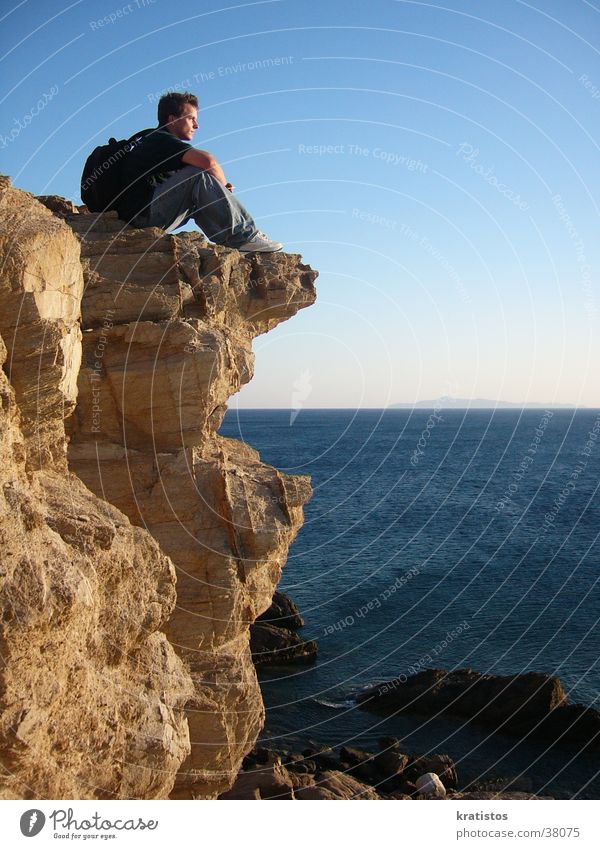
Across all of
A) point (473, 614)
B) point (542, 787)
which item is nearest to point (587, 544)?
point (473, 614)

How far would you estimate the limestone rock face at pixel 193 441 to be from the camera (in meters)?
13.0

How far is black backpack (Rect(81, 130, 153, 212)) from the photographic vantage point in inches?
457

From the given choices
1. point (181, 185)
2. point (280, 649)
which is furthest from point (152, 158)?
point (280, 649)

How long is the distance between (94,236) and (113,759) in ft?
26.5

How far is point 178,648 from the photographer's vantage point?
14.2m

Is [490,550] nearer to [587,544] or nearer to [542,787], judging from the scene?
[587,544]

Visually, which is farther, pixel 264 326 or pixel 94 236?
pixel 264 326

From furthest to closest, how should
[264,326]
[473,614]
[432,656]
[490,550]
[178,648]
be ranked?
[490,550] → [473,614] → [432,656] → [264,326] → [178,648]

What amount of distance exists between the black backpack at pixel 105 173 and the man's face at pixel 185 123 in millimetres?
426

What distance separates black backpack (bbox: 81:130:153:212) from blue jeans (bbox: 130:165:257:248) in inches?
24.4

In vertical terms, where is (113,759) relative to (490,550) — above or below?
above

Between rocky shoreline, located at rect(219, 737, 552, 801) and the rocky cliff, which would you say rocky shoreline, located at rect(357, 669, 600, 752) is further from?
the rocky cliff

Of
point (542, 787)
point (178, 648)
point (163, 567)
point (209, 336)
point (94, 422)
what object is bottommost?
point (542, 787)

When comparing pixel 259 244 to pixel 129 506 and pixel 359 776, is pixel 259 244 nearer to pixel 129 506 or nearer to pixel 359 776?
pixel 129 506
